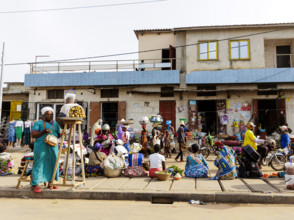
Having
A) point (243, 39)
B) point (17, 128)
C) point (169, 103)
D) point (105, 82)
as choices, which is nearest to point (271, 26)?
point (243, 39)

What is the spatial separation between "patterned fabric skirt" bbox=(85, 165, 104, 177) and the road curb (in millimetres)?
1620

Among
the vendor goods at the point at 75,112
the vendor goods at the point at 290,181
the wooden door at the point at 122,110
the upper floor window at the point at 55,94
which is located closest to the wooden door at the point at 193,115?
the wooden door at the point at 122,110

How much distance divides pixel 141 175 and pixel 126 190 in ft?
5.19

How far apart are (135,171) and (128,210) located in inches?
101

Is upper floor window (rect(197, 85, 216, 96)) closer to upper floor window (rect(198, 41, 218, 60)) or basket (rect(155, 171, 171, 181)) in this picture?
upper floor window (rect(198, 41, 218, 60))

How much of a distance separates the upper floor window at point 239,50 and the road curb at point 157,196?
11907mm

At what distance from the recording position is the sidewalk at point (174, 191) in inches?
194

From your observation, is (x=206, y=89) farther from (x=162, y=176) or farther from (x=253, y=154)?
(x=162, y=176)

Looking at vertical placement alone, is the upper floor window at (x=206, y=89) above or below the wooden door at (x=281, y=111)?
above

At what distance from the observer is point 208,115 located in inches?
611

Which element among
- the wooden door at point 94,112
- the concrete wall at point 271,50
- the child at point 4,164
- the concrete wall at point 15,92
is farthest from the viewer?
the concrete wall at point 15,92

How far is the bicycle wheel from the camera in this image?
829 cm

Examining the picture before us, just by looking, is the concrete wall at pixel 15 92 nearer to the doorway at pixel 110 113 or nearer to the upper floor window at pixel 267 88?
the doorway at pixel 110 113

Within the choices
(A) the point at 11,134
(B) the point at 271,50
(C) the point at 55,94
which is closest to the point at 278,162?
(B) the point at 271,50
